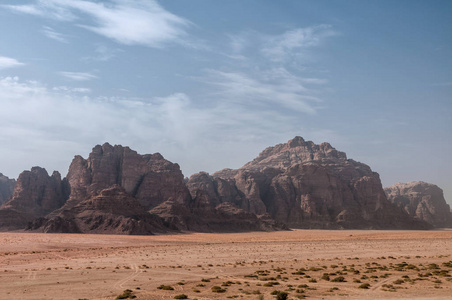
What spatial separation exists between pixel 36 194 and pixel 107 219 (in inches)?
2263

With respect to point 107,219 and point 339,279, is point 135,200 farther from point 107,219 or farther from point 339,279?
point 339,279

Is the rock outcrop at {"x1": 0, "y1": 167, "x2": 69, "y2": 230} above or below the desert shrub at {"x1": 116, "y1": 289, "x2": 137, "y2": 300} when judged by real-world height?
above

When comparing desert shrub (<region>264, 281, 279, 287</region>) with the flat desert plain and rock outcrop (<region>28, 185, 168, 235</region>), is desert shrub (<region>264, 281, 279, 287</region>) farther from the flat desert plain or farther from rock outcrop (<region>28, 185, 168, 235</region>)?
rock outcrop (<region>28, 185, 168, 235</region>)

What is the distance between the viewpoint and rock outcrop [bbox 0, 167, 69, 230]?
160750mm

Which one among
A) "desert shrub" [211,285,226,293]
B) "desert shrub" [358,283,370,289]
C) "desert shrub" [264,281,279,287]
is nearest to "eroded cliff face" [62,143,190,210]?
"desert shrub" [264,281,279,287]

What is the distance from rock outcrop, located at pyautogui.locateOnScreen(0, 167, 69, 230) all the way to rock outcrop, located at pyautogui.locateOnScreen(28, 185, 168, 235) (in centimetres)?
2607

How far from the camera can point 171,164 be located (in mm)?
180875

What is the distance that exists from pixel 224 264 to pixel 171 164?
13358cm

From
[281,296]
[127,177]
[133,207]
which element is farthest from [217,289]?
[127,177]

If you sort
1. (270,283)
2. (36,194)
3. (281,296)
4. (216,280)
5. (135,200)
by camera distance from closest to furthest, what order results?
1. (281,296)
2. (270,283)
3. (216,280)
4. (135,200)
5. (36,194)

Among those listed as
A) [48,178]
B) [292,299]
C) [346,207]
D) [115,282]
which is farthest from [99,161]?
[292,299]

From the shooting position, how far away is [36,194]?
170m

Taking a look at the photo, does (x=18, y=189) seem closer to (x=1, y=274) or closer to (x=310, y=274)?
(x=1, y=274)

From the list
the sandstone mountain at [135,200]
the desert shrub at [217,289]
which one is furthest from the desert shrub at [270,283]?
the sandstone mountain at [135,200]
